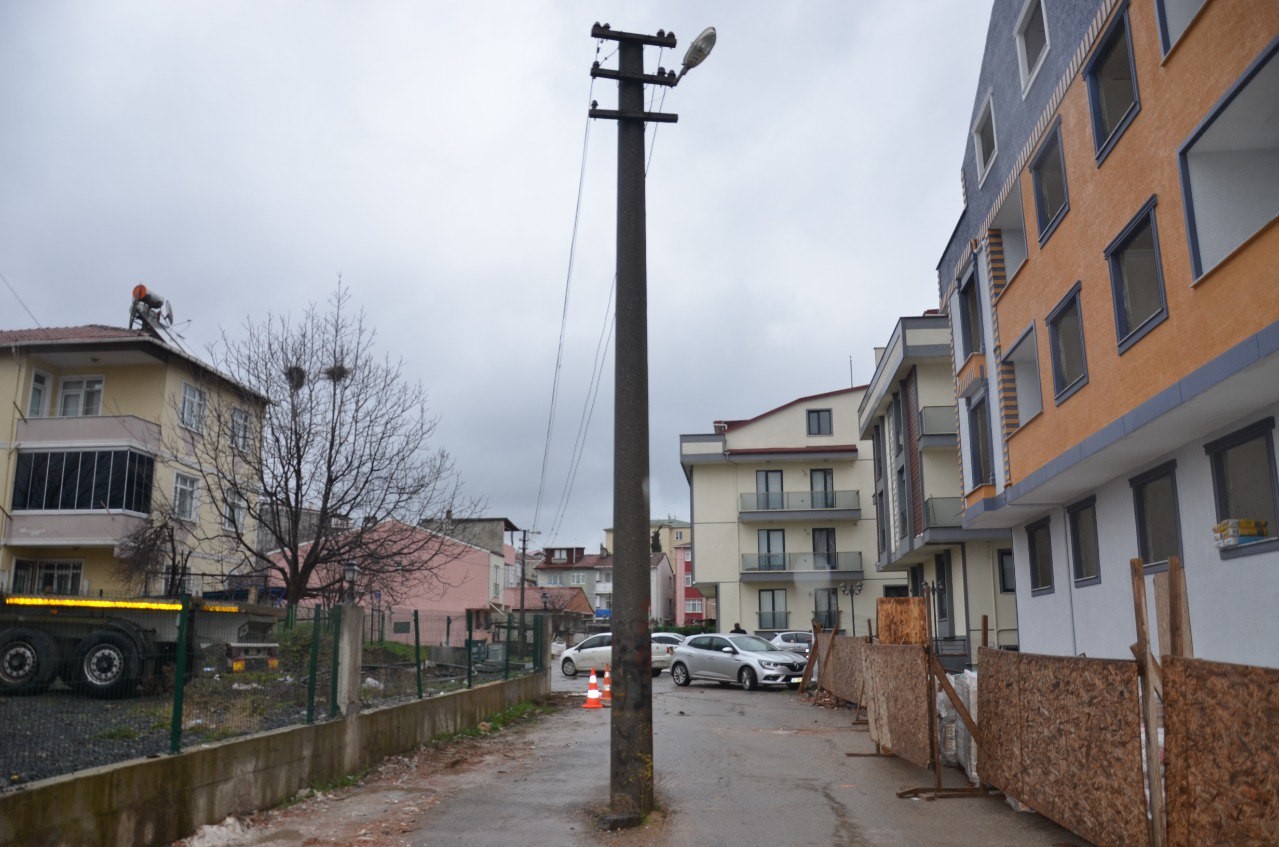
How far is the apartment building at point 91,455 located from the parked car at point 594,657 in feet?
40.1

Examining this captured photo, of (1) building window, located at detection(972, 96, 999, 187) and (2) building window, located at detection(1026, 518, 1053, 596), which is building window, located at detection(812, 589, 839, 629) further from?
(1) building window, located at detection(972, 96, 999, 187)

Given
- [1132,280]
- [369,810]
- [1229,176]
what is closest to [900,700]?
[369,810]

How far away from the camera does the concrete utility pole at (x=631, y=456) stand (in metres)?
8.88

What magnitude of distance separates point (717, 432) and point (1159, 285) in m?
43.9

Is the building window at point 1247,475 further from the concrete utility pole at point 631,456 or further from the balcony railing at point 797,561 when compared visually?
the balcony railing at point 797,561

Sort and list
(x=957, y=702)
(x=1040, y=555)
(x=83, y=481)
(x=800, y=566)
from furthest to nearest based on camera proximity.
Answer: (x=800, y=566) → (x=83, y=481) → (x=1040, y=555) → (x=957, y=702)

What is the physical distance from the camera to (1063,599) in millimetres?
18547

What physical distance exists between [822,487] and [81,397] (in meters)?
34.7

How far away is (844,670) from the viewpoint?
859 inches

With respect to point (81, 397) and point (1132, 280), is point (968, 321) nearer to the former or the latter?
point (1132, 280)

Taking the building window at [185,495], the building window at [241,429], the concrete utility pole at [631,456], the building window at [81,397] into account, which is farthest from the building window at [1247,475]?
the building window at [81,397]

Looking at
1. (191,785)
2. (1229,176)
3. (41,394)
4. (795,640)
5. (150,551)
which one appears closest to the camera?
(191,785)

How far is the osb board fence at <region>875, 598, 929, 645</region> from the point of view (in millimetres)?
11422

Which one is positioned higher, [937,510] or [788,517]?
[788,517]
